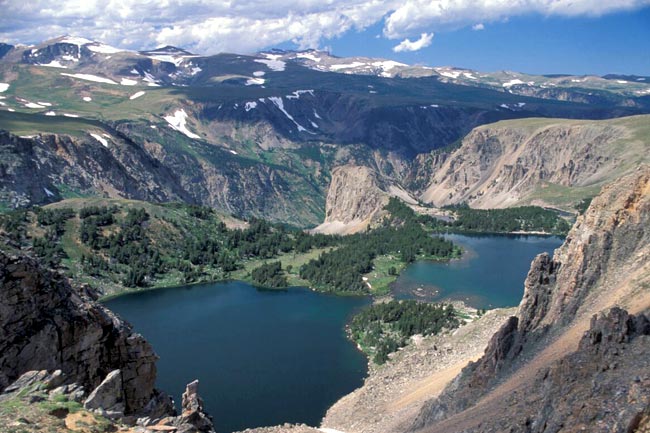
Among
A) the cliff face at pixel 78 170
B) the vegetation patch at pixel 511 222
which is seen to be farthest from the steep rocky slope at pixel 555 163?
the cliff face at pixel 78 170

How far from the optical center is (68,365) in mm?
24141

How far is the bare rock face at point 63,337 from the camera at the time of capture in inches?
907

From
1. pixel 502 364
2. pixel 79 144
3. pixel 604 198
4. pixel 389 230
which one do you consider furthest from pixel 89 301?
pixel 79 144

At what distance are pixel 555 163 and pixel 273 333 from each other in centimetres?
12291

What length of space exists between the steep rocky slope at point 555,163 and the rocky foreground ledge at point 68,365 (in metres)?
135

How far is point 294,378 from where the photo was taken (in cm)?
5931

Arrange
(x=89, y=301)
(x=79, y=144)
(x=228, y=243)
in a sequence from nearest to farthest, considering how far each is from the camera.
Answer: (x=89, y=301) → (x=228, y=243) → (x=79, y=144)

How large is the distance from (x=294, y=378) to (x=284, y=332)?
51.2 feet

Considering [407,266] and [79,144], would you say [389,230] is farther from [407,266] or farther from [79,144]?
[79,144]

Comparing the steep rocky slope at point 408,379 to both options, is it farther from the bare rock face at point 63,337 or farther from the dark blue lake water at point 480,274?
the bare rock face at point 63,337

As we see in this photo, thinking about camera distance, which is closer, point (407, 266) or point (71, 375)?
point (71, 375)

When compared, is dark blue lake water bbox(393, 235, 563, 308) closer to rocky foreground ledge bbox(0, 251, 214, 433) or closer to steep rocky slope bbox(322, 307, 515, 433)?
steep rocky slope bbox(322, 307, 515, 433)

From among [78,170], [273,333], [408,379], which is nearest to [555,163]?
[78,170]

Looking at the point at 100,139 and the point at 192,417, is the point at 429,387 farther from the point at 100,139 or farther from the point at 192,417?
the point at 100,139
